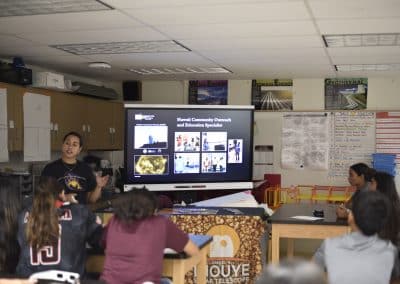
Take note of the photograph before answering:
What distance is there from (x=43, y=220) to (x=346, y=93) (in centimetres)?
529

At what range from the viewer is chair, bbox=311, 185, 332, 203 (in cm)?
686

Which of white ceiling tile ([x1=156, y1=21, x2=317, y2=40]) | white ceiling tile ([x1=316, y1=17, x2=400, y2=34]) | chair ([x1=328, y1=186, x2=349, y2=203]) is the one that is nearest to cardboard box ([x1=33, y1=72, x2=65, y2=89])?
white ceiling tile ([x1=156, y1=21, x2=317, y2=40])

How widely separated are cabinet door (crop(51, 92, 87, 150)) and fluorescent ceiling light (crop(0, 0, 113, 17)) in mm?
2348

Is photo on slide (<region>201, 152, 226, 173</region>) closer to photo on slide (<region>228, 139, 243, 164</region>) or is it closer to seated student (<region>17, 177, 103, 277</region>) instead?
photo on slide (<region>228, 139, 243, 164</region>)

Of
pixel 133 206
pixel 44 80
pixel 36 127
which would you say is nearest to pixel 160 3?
pixel 133 206

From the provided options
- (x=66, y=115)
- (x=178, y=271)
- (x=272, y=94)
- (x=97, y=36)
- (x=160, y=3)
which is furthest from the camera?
(x=272, y=94)

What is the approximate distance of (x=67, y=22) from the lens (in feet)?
12.9

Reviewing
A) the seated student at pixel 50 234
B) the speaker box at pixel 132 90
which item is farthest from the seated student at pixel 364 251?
the speaker box at pixel 132 90

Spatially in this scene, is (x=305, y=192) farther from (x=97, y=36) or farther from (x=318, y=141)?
(x=97, y=36)

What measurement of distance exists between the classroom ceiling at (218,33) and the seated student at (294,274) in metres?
2.78

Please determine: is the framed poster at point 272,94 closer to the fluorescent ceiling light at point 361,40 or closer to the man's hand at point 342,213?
the fluorescent ceiling light at point 361,40

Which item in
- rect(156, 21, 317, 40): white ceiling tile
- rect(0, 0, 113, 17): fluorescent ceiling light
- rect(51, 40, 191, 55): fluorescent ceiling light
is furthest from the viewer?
rect(51, 40, 191, 55): fluorescent ceiling light

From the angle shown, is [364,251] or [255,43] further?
[255,43]

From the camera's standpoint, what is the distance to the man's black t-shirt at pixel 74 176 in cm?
453
